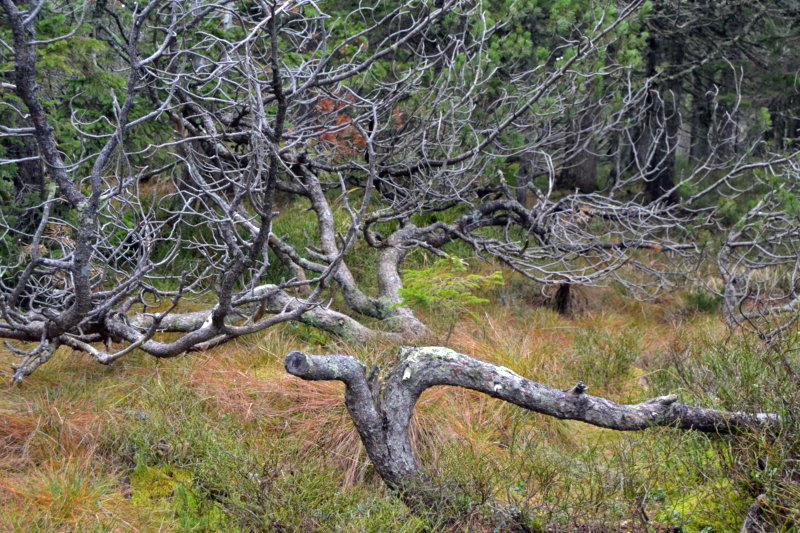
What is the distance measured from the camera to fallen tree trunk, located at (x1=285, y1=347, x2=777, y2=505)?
3.88 meters

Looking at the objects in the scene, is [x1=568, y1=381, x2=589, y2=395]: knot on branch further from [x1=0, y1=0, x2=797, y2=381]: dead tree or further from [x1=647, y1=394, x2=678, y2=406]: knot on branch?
[x1=0, y1=0, x2=797, y2=381]: dead tree

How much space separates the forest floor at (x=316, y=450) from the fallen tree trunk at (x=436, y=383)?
0.45 feet

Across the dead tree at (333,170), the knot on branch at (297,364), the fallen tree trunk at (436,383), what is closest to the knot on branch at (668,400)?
the fallen tree trunk at (436,383)

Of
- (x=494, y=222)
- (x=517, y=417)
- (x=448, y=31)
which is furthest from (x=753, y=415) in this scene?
(x=448, y=31)

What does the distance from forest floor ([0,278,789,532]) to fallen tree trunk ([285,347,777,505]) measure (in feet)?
0.45

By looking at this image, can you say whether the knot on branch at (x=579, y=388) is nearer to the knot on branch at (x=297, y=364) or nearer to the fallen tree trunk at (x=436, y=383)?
the fallen tree trunk at (x=436, y=383)

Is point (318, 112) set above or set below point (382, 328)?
above

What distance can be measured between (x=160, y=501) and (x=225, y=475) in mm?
456

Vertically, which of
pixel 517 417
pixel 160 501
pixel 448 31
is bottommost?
pixel 517 417

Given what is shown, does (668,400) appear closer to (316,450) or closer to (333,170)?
(316,450)

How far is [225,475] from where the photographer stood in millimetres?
3869

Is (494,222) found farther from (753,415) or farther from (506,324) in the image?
(753,415)

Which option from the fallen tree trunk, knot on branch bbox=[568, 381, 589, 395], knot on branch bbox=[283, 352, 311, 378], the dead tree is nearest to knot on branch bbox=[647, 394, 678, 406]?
the fallen tree trunk

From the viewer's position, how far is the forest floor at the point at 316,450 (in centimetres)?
367
